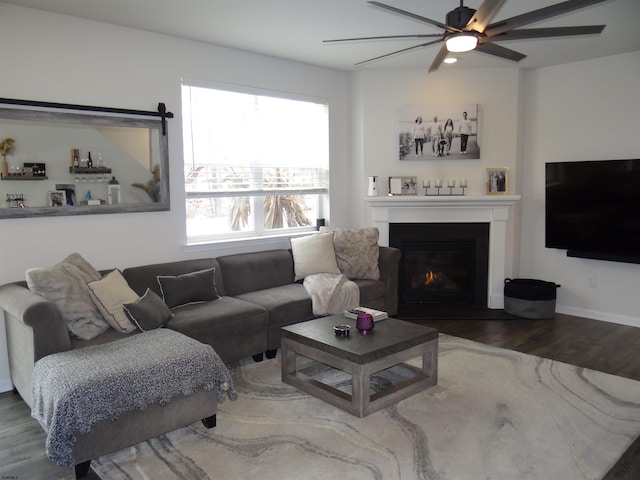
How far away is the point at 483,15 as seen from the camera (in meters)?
2.44

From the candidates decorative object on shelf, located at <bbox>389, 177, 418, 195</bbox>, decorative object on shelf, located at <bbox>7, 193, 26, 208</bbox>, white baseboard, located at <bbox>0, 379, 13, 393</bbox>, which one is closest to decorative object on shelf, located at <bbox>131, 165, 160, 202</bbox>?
decorative object on shelf, located at <bbox>7, 193, 26, 208</bbox>

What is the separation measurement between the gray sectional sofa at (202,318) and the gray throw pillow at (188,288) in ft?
0.21

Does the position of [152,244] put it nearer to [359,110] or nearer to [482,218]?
[359,110]

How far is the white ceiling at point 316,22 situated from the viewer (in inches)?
136

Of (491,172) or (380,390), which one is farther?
(491,172)

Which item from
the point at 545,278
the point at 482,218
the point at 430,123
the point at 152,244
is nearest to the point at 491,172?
the point at 482,218

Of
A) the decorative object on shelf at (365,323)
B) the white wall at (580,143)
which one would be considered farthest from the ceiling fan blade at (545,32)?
the white wall at (580,143)

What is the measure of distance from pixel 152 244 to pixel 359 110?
275 centimetres

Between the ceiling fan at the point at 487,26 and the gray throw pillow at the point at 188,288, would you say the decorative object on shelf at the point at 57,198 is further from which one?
the ceiling fan at the point at 487,26

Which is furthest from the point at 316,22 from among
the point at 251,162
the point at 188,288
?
the point at 188,288

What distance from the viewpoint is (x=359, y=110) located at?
5.61 metres

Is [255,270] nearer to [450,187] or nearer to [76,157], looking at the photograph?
[76,157]

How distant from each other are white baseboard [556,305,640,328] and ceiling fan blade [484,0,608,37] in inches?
143

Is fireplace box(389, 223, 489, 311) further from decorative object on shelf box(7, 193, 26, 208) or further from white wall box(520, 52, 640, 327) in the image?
decorative object on shelf box(7, 193, 26, 208)
